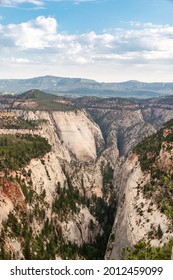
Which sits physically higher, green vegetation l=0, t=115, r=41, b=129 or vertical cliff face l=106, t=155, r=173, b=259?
green vegetation l=0, t=115, r=41, b=129

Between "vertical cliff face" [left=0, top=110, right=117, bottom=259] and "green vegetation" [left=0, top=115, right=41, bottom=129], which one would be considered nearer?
"vertical cliff face" [left=0, top=110, right=117, bottom=259]

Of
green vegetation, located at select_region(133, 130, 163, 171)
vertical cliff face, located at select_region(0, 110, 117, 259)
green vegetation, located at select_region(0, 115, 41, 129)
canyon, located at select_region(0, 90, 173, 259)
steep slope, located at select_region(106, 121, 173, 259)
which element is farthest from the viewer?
green vegetation, located at select_region(0, 115, 41, 129)

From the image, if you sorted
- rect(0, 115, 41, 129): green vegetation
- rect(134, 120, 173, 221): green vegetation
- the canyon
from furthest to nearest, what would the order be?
rect(0, 115, 41, 129): green vegetation
rect(134, 120, 173, 221): green vegetation
the canyon

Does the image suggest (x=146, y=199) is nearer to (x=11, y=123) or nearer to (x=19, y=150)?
(x=19, y=150)

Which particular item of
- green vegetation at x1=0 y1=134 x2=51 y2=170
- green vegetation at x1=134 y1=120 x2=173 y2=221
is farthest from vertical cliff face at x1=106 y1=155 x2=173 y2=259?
green vegetation at x1=0 y1=134 x2=51 y2=170

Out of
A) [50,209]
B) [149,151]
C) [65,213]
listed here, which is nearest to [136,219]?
[50,209]

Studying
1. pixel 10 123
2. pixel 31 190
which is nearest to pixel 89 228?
pixel 31 190

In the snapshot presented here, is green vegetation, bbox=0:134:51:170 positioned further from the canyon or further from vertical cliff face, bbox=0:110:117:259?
vertical cliff face, bbox=0:110:117:259

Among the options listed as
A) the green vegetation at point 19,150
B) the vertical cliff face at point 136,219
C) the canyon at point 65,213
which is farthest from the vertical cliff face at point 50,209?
the vertical cliff face at point 136,219

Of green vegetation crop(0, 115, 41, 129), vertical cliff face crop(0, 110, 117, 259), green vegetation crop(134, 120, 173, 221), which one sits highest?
green vegetation crop(0, 115, 41, 129)
